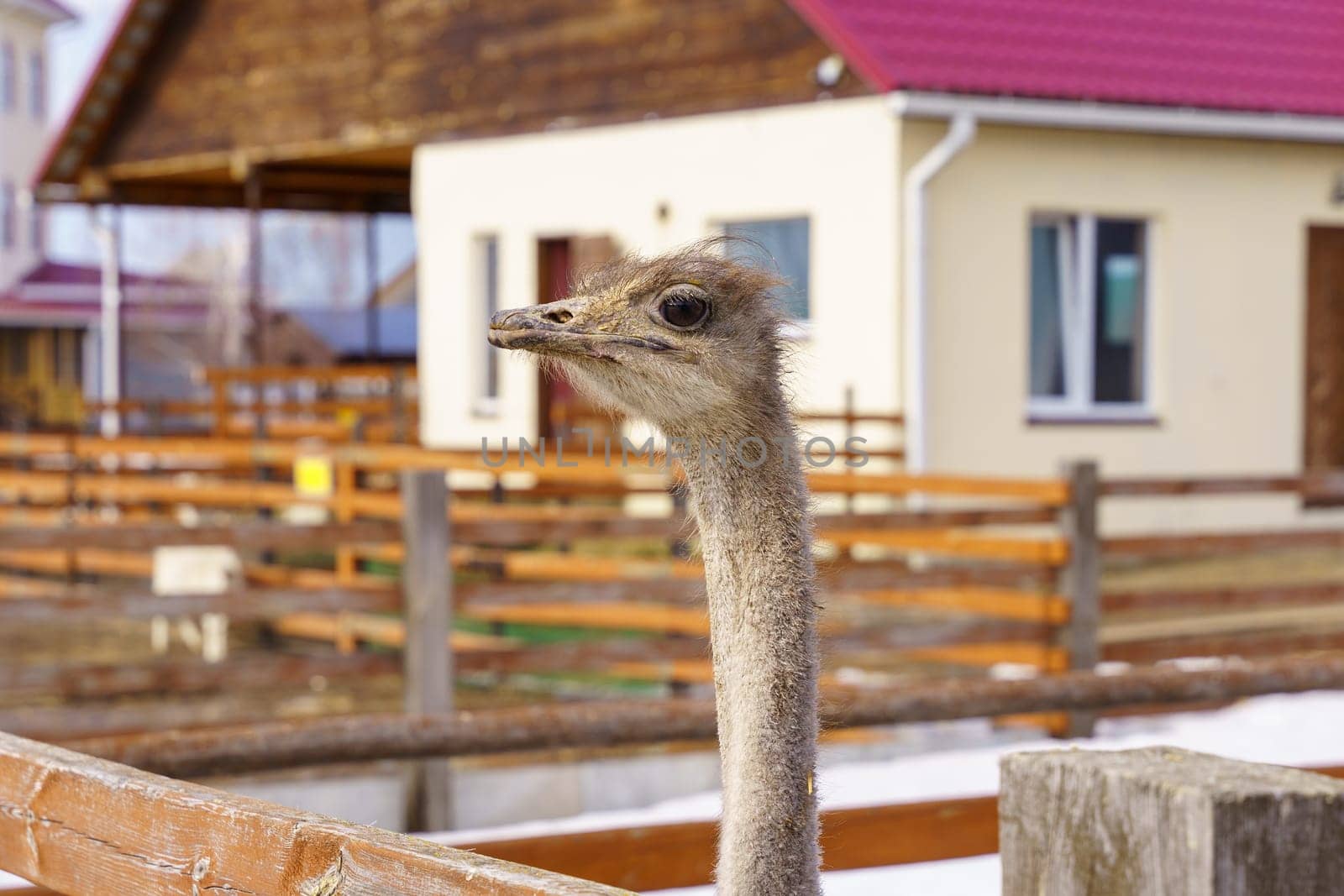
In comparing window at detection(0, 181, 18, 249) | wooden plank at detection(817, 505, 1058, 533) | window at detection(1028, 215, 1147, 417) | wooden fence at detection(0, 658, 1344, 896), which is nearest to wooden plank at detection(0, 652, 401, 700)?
wooden plank at detection(817, 505, 1058, 533)

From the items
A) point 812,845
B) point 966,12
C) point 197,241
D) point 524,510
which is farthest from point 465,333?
point 197,241

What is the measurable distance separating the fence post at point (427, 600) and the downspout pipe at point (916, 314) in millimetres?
5870

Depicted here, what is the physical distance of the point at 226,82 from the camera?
1728 centimetres

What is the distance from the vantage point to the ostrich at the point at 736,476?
185cm

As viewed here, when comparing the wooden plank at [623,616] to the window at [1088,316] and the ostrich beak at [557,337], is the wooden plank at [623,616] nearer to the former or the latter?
the ostrich beak at [557,337]

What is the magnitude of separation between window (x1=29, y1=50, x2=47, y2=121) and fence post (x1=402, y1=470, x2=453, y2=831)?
37143 millimetres

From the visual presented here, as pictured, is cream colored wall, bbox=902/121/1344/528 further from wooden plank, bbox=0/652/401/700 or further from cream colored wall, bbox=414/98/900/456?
wooden plank, bbox=0/652/401/700

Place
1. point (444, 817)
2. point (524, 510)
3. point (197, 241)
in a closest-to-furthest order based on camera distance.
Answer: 1. point (444, 817)
2. point (524, 510)
3. point (197, 241)

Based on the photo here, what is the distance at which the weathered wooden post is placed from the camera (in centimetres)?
147

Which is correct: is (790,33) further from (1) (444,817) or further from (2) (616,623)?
(1) (444,817)

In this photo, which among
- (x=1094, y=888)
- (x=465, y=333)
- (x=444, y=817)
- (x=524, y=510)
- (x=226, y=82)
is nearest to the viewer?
(x=1094, y=888)

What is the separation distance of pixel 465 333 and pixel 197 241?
43.5 meters

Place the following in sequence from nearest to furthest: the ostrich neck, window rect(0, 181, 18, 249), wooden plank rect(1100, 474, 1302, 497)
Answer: the ostrich neck < wooden plank rect(1100, 474, 1302, 497) < window rect(0, 181, 18, 249)

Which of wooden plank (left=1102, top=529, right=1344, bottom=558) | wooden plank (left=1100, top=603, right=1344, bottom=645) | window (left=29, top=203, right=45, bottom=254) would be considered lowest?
wooden plank (left=1100, top=603, right=1344, bottom=645)
